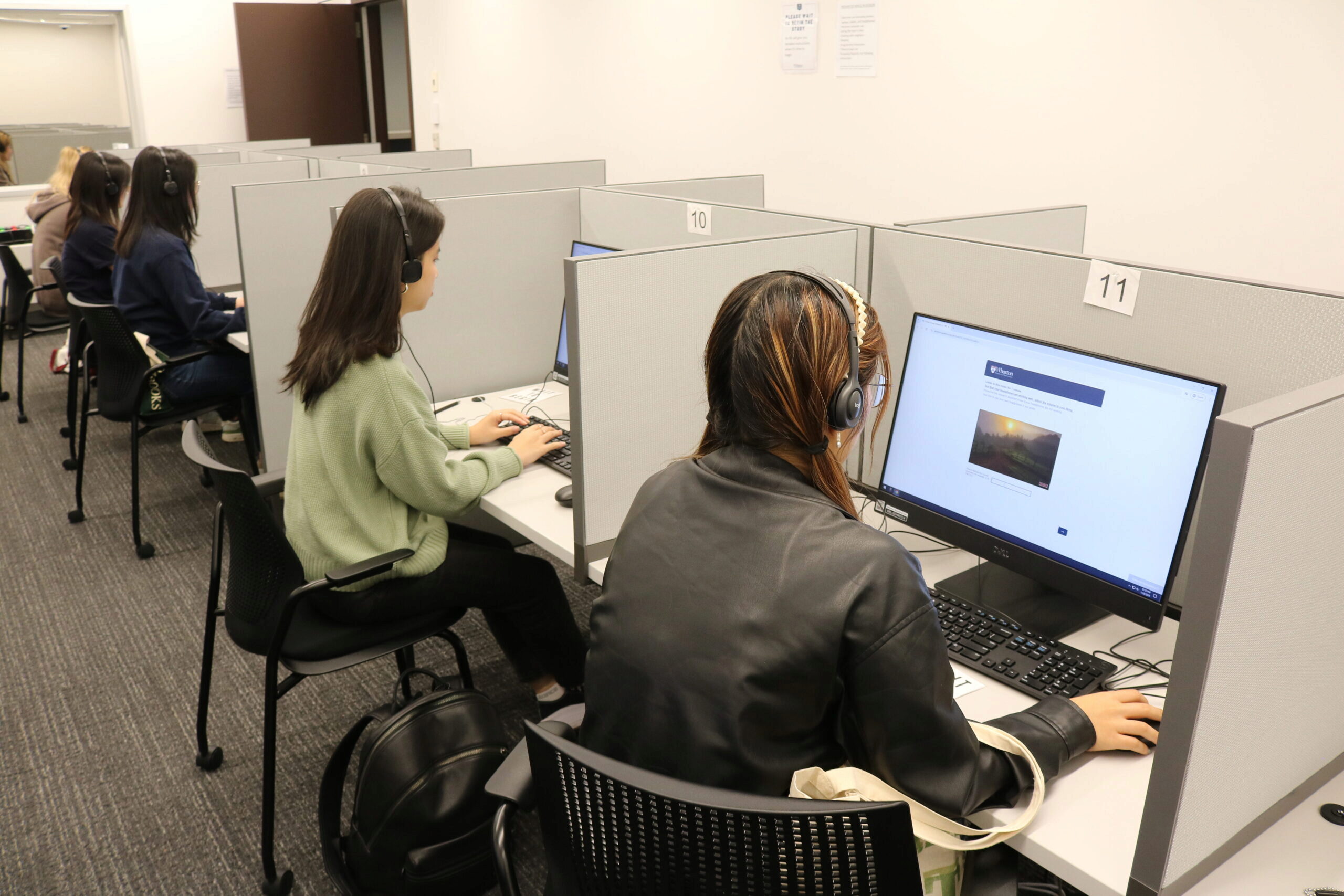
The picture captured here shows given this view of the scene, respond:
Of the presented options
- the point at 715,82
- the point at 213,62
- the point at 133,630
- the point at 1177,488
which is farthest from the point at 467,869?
the point at 213,62

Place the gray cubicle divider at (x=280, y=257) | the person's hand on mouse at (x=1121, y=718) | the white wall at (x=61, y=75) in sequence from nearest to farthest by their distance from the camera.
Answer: the person's hand on mouse at (x=1121, y=718) < the gray cubicle divider at (x=280, y=257) < the white wall at (x=61, y=75)

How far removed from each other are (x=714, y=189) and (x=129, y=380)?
1.83m

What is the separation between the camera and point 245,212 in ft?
8.75

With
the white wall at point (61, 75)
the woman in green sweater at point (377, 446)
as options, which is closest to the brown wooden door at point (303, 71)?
the white wall at point (61, 75)

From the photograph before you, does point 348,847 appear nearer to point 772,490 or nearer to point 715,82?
point 772,490

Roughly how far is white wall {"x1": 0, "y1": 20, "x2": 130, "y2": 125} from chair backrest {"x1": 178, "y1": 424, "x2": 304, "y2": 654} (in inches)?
253

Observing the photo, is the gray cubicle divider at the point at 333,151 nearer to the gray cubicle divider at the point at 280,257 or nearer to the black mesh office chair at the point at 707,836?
the gray cubicle divider at the point at 280,257

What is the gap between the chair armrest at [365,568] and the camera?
1592 mm

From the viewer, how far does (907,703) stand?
33.9 inches

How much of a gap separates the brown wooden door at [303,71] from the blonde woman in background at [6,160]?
141cm

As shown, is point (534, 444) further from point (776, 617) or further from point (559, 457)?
point (776, 617)

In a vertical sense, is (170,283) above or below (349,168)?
below

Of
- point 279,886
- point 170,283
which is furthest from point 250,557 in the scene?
point 170,283

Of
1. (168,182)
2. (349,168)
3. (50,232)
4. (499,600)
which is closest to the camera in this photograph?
(499,600)
